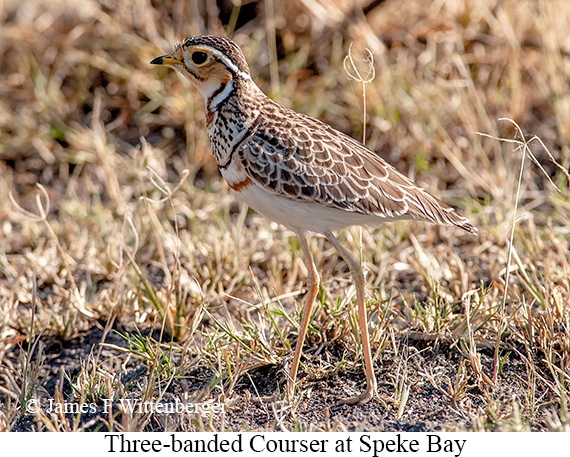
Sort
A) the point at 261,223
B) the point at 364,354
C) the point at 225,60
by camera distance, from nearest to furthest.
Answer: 1. the point at 364,354
2. the point at 225,60
3. the point at 261,223

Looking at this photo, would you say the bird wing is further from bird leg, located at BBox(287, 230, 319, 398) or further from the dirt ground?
the dirt ground

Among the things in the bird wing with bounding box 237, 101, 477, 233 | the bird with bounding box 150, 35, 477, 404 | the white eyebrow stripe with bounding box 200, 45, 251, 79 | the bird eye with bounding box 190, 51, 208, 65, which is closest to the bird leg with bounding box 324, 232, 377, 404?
the bird with bounding box 150, 35, 477, 404

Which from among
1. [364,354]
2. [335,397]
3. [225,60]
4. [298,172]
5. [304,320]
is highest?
[225,60]

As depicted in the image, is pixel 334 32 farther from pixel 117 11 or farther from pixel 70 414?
pixel 70 414

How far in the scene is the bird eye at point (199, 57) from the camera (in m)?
3.76

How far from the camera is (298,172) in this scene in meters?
3.50

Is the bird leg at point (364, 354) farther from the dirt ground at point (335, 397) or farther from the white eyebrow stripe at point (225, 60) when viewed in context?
the white eyebrow stripe at point (225, 60)

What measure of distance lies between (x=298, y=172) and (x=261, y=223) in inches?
65.0

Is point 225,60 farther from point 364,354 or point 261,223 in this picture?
point 261,223

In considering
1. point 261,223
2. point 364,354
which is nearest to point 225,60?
point 364,354

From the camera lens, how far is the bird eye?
12.3 feet

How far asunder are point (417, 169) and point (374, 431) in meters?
2.60

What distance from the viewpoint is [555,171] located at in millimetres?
5512
